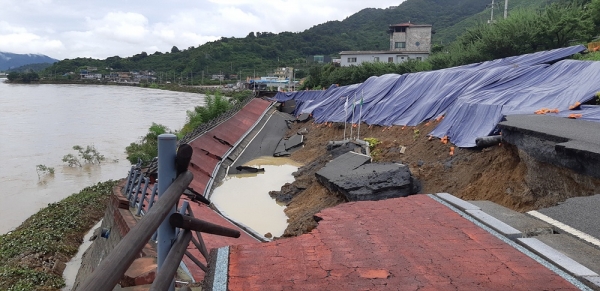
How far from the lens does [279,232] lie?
10.4m

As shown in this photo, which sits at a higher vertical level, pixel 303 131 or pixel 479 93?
pixel 479 93

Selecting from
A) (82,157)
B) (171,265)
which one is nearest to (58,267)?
(171,265)

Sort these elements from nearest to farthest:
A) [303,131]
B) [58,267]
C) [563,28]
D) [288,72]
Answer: [58,267] < [563,28] < [303,131] < [288,72]

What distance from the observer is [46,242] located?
Result: 11.6 meters

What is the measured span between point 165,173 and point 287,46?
122925 millimetres

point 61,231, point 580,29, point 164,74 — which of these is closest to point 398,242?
point 61,231

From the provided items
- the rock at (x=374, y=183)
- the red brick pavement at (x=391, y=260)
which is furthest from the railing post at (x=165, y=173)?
the rock at (x=374, y=183)

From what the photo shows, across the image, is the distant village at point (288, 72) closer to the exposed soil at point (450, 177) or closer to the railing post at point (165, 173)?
the exposed soil at point (450, 177)

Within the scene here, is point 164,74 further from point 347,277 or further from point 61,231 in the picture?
point 347,277

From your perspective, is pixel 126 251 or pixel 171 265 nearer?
pixel 126 251

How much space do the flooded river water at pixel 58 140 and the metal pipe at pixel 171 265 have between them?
55.2 ft

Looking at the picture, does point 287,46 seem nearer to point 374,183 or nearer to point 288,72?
Answer: point 288,72

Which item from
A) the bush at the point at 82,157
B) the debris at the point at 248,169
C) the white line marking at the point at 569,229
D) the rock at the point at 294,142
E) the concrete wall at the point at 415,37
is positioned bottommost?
the bush at the point at 82,157

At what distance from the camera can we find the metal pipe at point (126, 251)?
1114mm
